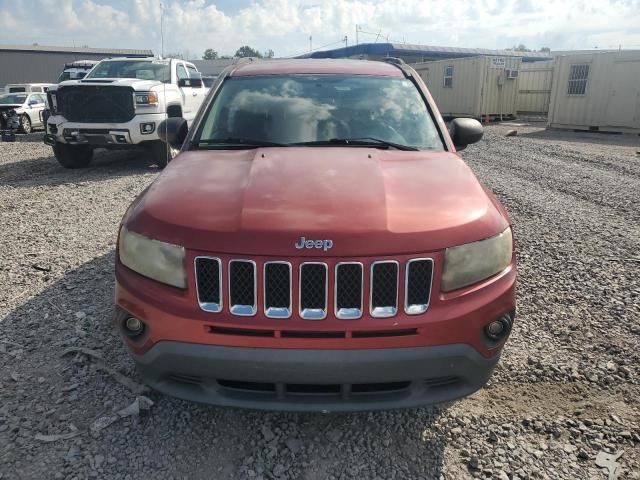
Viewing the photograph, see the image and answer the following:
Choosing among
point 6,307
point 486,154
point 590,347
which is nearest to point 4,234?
point 6,307

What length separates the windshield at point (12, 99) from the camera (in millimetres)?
18150

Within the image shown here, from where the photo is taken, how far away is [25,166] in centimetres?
1042

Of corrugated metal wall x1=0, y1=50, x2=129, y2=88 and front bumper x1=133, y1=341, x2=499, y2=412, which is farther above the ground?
corrugated metal wall x1=0, y1=50, x2=129, y2=88

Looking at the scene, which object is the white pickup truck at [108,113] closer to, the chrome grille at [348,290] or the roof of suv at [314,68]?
the roof of suv at [314,68]

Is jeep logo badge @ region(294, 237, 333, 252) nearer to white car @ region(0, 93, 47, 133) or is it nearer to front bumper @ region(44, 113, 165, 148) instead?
front bumper @ region(44, 113, 165, 148)

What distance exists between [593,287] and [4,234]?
604cm

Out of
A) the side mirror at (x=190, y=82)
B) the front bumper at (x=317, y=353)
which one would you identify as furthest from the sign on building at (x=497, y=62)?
the front bumper at (x=317, y=353)

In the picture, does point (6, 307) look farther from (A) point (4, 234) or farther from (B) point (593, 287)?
(B) point (593, 287)

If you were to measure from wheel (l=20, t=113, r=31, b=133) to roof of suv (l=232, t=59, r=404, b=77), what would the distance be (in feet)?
55.2

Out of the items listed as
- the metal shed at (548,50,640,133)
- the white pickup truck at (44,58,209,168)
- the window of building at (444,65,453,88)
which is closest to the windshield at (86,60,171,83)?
the white pickup truck at (44,58,209,168)

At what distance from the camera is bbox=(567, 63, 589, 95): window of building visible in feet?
57.8

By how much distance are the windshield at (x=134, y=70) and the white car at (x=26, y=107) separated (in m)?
8.22

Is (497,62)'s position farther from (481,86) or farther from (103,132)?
(103,132)

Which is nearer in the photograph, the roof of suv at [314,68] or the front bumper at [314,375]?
the front bumper at [314,375]
